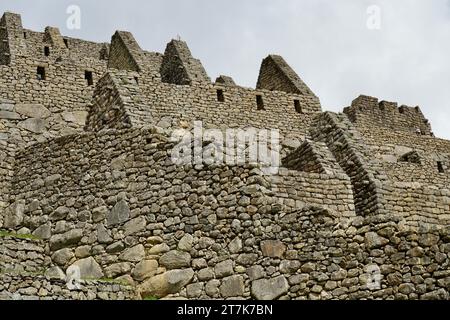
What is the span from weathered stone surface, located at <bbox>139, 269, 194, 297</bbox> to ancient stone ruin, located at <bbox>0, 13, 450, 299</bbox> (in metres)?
0.03

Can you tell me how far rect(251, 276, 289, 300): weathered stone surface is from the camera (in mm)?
13875

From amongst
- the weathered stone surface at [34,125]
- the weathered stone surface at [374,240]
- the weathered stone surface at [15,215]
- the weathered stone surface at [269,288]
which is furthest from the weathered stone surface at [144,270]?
the weathered stone surface at [34,125]

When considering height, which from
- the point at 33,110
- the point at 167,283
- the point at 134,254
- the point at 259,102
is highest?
the point at 259,102

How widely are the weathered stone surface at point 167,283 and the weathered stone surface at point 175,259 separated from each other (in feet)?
0.42

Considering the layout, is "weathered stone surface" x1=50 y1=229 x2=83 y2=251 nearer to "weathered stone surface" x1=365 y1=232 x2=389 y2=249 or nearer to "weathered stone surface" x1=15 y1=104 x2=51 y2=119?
"weathered stone surface" x1=15 y1=104 x2=51 y2=119

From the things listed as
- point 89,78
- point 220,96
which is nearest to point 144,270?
point 89,78

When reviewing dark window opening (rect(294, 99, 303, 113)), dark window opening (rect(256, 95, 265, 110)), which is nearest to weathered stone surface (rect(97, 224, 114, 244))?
dark window opening (rect(256, 95, 265, 110))

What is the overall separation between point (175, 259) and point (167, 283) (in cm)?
53

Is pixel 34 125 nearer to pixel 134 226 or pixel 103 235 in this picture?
pixel 103 235

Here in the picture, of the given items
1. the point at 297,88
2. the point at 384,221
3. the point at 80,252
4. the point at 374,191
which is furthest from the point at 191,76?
the point at 384,221

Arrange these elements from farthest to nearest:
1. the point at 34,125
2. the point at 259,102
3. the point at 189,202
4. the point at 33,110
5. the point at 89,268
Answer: the point at 259,102, the point at 33,110, the point at 34,125, the point at 89,268, the point at 189,202

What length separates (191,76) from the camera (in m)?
25.7

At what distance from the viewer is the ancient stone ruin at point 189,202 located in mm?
13570

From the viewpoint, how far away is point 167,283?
14695mm
